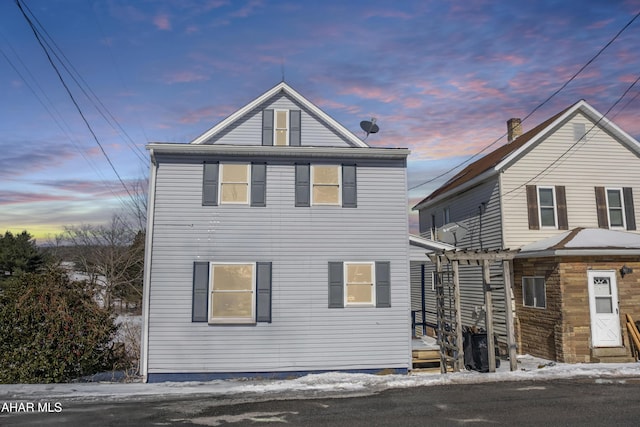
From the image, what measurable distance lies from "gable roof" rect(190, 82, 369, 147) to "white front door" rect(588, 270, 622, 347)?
A: 27.7 ft

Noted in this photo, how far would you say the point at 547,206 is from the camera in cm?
1631

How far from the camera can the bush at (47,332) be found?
11.3m

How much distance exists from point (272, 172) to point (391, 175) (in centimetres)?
361

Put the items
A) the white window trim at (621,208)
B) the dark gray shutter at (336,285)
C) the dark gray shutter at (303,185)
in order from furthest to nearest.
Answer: the white window trim at (621,208) < the dark gray shutter at (303,185) < the dark gray shutter at (336,285)

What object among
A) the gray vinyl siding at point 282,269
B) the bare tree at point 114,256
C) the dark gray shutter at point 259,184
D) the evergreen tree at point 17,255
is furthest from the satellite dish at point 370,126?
the evergreen tree at point 17,255

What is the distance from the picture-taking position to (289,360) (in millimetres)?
12016

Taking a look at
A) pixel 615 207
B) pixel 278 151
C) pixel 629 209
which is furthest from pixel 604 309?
pixel 278 151

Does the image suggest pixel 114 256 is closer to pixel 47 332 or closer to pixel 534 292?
pixel 47 332

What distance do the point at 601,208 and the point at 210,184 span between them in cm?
1446

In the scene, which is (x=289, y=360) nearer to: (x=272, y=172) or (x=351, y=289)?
(x=351, y=289)

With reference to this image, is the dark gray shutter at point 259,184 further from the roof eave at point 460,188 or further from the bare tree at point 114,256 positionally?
the bare tree at point 114,256

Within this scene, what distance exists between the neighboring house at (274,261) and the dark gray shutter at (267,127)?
133 cm

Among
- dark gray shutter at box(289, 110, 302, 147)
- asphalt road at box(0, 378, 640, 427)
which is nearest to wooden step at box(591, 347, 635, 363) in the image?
asphalt road at box(0, 378, 640, 427)

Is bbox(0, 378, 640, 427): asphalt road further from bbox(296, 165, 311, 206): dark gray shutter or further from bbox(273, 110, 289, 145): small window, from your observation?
bbox(273, 110, 289, 145): small window
